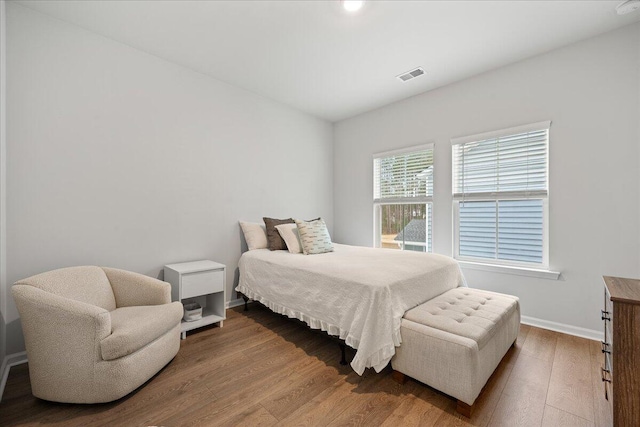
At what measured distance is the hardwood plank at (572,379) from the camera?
1631mm

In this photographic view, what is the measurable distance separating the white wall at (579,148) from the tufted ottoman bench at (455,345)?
3.23 ft

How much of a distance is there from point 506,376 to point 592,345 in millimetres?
1106

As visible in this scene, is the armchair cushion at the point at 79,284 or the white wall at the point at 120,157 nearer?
the armchair cushion at the point at 79,284

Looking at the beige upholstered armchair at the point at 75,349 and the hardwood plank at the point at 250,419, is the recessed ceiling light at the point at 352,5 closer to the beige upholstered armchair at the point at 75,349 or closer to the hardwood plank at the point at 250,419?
the beige upholstered armchair at the point at 75,349

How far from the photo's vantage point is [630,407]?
46.8 inches

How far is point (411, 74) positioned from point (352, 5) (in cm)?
134

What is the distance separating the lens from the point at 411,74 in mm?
3141

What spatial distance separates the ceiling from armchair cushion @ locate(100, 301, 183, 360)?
237 cm

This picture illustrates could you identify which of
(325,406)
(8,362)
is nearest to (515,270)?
(325,406)

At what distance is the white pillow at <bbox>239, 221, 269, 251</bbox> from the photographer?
3354mm

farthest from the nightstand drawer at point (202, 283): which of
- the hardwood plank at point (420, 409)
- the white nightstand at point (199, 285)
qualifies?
the hardwood plank at point (420, 409)

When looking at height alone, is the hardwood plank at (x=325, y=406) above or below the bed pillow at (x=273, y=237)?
below

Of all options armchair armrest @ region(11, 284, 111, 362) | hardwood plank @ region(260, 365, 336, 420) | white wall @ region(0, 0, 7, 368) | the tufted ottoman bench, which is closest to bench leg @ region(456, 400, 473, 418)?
the tufted ottoman bench

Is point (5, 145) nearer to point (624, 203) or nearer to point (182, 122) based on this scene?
point (182, 122)
